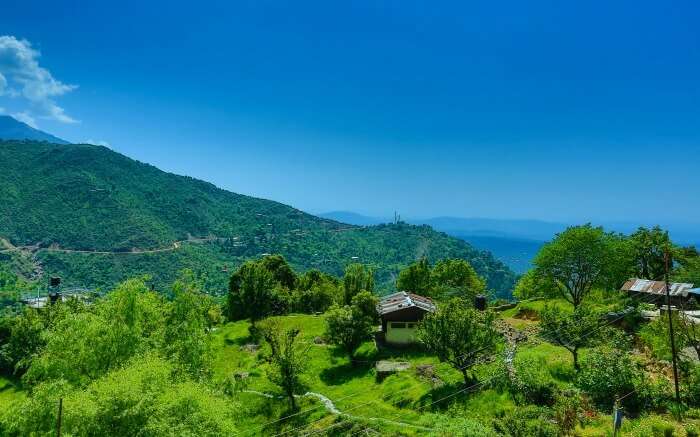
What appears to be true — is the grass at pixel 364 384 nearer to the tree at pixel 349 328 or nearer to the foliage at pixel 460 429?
the tree at pixel 349 328

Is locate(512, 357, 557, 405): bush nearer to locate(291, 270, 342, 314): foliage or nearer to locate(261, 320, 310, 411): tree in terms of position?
locate(261, 320, 310, 411): tree

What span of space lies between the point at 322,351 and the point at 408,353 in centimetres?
1158

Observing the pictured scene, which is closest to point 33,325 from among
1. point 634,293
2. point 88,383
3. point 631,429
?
point 88,383

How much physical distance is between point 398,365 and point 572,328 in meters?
16.7

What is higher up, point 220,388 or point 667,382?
point 667,382

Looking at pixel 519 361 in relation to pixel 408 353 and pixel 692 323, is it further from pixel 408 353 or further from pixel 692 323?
pixel 408 353

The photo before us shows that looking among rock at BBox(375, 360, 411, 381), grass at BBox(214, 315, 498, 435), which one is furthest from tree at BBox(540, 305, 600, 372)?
rock at BBox(375, 360, 411, 381)

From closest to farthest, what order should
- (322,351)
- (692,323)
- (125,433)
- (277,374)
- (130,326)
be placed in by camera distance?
(125,433) < (692,323) < (130,326) < (277,374) < (322,351)

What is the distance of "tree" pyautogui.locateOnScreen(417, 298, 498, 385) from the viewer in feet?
123

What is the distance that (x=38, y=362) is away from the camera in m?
34.0

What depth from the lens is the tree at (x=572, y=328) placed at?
38.1 meters

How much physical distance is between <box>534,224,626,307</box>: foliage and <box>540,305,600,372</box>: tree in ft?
63.3

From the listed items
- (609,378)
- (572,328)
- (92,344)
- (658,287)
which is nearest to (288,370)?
(92,344)

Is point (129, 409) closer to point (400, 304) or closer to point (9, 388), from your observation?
point (400, 304)
